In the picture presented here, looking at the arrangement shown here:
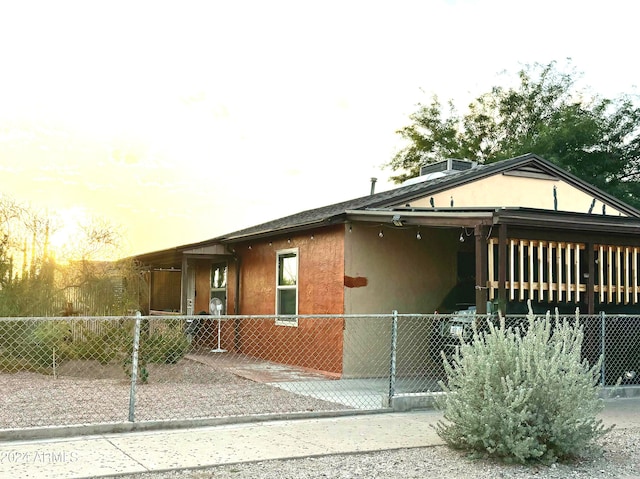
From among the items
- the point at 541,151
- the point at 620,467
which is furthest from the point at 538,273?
the point at 541,151

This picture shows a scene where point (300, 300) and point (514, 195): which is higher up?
point (514, 195)

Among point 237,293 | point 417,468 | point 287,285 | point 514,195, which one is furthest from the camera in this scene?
point 237,293

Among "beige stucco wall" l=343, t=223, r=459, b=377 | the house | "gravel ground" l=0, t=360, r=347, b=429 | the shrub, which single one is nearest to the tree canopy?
the house

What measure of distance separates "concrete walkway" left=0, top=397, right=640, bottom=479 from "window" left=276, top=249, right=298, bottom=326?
6.12 m

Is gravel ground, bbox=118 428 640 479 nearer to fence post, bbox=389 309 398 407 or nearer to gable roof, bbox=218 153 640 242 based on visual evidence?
fence post, bbox=389 309 398 407

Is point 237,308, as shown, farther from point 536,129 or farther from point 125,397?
point 536,129

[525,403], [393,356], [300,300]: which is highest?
[300,300]

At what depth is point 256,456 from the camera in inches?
260

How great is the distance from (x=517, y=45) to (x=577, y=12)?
2239mm

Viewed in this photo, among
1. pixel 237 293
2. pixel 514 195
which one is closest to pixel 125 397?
pixel 237 293

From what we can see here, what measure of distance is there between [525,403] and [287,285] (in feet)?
28.6

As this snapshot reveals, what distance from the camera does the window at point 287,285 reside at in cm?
1463

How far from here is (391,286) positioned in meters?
13.2

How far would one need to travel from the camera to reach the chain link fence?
973cm
